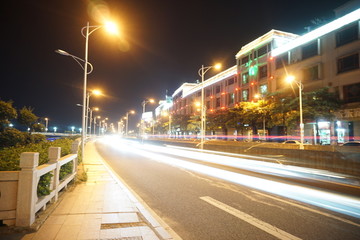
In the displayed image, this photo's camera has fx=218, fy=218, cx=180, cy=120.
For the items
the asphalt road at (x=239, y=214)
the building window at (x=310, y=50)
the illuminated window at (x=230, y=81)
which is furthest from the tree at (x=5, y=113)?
the illuminated window at (x=230, y=81)

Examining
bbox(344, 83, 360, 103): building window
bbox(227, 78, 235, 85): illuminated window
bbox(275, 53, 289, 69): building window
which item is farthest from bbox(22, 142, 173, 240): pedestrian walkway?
bbox(227, 78, 235, 85): illuminated window

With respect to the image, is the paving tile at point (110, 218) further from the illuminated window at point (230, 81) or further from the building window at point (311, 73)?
the illuminated window at point (230, 81)

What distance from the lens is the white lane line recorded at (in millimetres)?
4420

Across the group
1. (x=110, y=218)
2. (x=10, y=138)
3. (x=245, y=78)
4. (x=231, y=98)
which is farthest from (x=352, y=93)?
(x=10, y=138)

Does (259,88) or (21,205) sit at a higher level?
(259,88)

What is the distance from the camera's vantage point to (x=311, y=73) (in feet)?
112

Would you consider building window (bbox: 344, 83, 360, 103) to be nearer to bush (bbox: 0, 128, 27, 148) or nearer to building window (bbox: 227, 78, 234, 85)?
building window (bbox: 227, 78, 234, 85)

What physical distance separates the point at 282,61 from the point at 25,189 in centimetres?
4370

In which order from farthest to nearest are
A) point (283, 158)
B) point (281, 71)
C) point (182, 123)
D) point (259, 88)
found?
1. point (182, 123)
2. point (259, 88)
3. point (281, 71)
4. point (283, 158)

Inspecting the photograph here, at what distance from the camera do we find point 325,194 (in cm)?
738

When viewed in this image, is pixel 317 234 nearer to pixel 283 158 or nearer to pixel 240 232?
pixel 240 232

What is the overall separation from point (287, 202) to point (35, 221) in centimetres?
659

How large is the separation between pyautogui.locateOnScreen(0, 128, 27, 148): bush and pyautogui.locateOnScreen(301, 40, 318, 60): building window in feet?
132

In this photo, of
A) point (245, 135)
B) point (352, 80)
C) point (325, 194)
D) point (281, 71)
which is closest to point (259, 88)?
point (281, 71)
